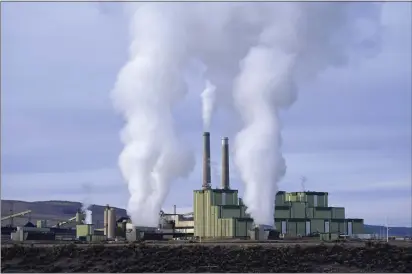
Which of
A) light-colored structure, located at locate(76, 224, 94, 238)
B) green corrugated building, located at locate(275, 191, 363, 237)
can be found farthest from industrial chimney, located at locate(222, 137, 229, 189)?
light-colored structure, located at locate(76, 224, 94, 238)

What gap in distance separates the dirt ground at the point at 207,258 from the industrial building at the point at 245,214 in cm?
2727

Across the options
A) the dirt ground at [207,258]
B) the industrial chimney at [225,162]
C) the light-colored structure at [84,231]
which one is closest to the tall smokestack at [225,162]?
the industrial chimney at [225,162]

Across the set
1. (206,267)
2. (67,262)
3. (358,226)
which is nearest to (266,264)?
(206,267)

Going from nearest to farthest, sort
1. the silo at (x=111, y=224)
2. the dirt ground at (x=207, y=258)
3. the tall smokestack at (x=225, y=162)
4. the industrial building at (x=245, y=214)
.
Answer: the dirt ground at (x=207, y=258) < the industrial building at (x=245, y=214) < the silo at (x=111, y=224) < the tall smokestack at (x=225, y=162)

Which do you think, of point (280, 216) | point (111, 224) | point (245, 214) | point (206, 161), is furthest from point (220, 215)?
point (111, 224)

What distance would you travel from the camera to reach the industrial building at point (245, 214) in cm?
9469

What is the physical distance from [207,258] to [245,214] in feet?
118

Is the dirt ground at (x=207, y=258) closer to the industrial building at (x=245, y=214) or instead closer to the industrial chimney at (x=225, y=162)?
the industrial building at (x=245, y=214)

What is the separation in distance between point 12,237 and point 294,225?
116 ft

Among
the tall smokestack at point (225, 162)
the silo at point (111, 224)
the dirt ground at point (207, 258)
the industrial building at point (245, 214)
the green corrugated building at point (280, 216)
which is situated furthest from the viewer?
the tall smokestack at point (225, 162)

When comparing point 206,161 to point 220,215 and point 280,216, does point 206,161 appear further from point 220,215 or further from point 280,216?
point 280,216

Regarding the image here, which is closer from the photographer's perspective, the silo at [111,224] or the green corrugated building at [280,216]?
the green corrugated building at [280,216]

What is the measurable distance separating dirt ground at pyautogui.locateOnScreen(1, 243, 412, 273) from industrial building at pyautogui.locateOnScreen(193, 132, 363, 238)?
27.3 metres

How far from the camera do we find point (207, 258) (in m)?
61.1
